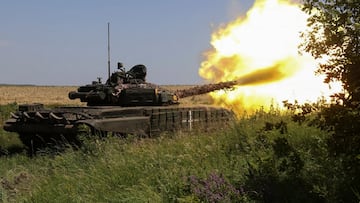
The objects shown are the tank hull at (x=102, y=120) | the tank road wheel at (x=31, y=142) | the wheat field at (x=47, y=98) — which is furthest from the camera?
the wheat field at (x=47, y=98)

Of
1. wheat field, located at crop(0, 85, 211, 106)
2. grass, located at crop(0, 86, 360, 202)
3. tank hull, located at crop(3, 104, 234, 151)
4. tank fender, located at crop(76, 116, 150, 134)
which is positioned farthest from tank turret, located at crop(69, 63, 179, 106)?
grass, located at crop(0, 86, 360, 202)

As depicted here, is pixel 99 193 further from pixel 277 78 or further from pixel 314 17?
pixel 277 78

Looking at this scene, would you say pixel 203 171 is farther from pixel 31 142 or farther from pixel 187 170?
pixel 31 142

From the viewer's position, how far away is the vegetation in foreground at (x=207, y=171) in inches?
297

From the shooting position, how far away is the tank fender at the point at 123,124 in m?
14.2

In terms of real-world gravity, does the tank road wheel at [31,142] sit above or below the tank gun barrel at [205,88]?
below

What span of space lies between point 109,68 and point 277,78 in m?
5.36

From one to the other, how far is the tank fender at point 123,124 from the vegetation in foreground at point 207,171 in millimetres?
1087

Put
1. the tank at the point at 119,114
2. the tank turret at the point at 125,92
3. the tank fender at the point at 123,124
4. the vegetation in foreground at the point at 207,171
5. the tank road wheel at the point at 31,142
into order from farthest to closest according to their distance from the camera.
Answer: the tank turret at the point at 125,92 < the tank road wheel at the point at 31,142 < the tank at the point at 119,114 < the tank fender at the point at 123,124 < the vegetation in foreground at the point at 207,171

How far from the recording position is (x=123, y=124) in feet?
49.1

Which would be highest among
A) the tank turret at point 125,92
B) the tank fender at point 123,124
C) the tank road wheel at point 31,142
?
the tank turret at point 125,92

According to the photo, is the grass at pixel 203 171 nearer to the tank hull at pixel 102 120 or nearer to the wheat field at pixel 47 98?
the tank hull at pixel 102 120

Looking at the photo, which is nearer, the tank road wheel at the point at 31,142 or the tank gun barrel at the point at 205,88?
the tank road wheel at the point at 31,142

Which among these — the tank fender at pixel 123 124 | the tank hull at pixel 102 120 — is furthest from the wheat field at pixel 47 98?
the tank fender at pixel 123 124
